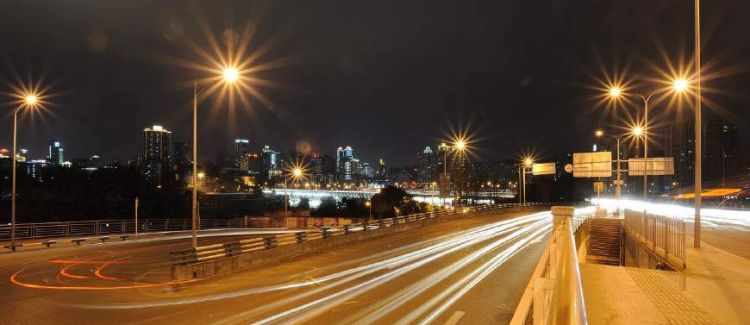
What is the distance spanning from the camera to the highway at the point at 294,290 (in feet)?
39.8

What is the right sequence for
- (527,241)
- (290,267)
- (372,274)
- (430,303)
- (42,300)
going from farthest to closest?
1. (527,241)
2. (290,267)
3. (372,274)
4. (42,300)
5. (430,303)

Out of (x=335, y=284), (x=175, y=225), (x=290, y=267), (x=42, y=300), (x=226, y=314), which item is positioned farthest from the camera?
(x=175, y=225)

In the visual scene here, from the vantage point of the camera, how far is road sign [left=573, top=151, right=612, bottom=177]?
45844 mm

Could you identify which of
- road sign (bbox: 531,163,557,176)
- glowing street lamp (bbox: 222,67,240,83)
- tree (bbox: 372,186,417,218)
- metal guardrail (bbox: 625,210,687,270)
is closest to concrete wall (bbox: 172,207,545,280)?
glowing street lamp (bbox: 222,67,240,83)

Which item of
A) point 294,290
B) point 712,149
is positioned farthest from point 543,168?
point 294,290

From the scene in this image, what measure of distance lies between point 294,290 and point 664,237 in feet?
39.0

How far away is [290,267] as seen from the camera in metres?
21.4

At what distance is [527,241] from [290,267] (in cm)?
1540

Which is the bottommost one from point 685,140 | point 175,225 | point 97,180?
point 175,225

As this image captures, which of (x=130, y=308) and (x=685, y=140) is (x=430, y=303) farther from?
(x=685, y=140)

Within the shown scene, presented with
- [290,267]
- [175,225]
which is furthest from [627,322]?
[175,225]

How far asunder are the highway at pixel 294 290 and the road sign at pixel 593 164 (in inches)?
879

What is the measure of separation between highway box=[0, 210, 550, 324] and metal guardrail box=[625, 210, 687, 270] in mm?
4274

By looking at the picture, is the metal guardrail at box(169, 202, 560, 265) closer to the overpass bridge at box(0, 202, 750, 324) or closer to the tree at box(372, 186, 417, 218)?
the overpass bridge at box(0, 202, 750, 324)
